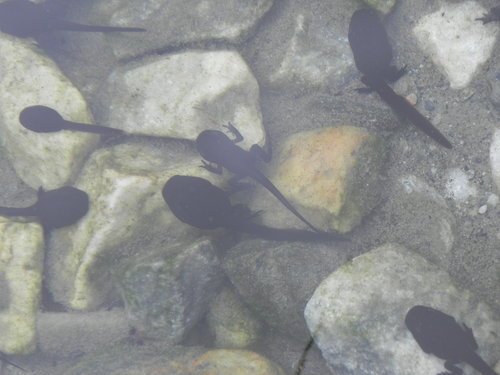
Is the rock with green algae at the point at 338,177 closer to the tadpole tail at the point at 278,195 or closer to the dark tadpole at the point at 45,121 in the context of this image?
the tadpole tail at the point at 278,195

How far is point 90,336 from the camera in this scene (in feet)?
17.5

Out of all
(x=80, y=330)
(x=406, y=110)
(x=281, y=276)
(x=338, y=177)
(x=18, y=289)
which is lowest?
(x=80, y=330)

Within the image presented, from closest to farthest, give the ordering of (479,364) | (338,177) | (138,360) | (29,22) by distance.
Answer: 1. (479,364)
2. (138,360)
3. (338,177)
4. (29,22)

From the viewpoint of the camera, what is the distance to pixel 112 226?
5.04 meters

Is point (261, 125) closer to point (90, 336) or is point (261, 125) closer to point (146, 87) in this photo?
point (146, 87)

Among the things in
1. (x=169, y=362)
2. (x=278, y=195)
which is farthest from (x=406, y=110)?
(x=169, y=362)

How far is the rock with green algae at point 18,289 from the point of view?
528 centimetres

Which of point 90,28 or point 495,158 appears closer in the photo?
point 495,158

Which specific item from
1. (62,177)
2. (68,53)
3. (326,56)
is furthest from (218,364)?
(68,53)

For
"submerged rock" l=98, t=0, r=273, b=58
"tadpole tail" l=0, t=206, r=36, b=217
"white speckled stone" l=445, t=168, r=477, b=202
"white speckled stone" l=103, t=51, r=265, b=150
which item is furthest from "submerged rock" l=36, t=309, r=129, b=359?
"white speckled stone" l=445, t=168, r=477, b=202

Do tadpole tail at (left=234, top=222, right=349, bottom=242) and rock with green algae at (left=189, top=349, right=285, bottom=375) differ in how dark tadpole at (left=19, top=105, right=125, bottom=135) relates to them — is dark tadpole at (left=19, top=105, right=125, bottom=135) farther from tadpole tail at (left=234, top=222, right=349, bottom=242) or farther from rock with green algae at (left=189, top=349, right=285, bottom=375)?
rock with green algae at (left=189, top=349, right=285, bottom=375)

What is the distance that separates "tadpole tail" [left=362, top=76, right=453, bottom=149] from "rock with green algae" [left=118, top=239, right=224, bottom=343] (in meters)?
2.70

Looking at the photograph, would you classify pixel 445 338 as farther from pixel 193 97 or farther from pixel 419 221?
pixel 193 97

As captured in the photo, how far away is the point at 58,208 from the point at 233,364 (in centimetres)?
283
